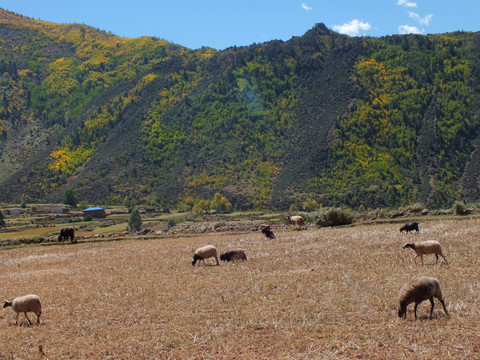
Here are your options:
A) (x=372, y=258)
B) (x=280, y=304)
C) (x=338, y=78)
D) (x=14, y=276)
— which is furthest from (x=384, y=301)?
(x=338, y=78)

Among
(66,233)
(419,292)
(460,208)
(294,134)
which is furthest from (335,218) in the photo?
(294,134)

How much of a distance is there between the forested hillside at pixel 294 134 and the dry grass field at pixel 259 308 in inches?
3575

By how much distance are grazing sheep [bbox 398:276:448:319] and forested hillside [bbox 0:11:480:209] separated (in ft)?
322

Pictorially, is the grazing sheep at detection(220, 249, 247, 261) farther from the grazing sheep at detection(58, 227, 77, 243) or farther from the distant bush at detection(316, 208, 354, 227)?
the grazing sheep at detection(58, 227, 77, 243)

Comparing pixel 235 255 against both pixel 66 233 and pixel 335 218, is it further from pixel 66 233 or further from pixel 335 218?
pixel 66 233

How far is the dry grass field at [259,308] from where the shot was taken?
1195 cm

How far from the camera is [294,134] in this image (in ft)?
490

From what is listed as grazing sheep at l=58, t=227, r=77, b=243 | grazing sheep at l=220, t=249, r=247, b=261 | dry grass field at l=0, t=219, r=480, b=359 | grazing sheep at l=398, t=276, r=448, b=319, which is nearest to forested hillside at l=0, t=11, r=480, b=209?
grazing sheep at l=58, t=227, r=77, b=243

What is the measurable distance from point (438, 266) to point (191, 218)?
91.4 metres

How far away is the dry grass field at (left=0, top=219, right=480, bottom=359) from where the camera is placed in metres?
11.9

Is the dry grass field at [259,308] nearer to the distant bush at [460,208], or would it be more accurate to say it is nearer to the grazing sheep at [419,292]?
the grazing sheep at [419,292]

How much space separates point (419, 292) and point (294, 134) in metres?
138

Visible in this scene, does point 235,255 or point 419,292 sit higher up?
point 419,292

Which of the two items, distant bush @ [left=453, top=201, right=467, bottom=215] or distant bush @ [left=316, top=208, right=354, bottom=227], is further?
distant bush @ [left=316, top=208, right=354, bottom=227]
